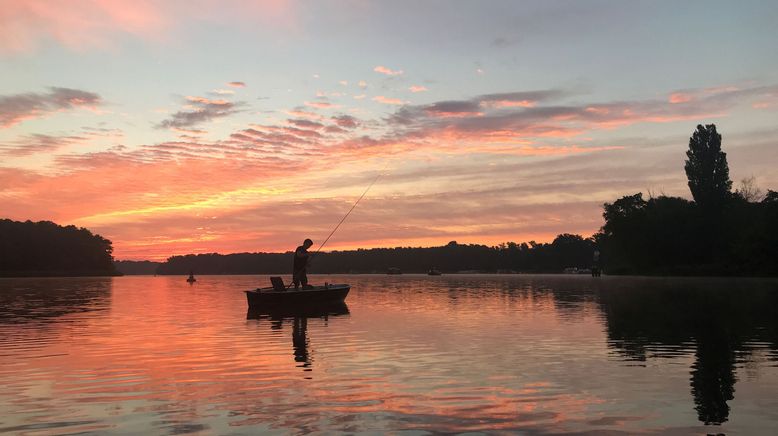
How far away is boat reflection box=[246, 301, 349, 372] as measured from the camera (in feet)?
67.1

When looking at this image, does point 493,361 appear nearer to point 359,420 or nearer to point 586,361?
point 586,361

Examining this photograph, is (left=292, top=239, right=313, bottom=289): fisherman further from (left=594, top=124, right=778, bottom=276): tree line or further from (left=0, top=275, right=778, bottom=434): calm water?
(left=594, top=124, right=778, bottom=276): tree line

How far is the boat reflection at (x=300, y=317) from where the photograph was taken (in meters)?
20.5

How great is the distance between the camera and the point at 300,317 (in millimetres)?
36375

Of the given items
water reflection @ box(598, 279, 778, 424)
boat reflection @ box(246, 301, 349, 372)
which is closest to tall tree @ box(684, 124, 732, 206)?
water reflection @ box(598, 279, 778, 424)

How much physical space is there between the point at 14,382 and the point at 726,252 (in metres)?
142

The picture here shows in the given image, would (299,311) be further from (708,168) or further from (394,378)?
(708,168)

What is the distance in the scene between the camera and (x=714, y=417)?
11.4 metres

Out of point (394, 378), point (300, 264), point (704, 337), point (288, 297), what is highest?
point (300, 264)

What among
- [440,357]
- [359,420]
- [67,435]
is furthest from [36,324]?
[359,420]

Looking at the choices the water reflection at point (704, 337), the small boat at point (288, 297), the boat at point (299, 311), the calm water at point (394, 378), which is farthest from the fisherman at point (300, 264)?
the water reflection at point (704, 337)

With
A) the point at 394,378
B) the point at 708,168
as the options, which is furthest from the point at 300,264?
the point at 708,168

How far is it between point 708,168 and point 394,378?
126 meters

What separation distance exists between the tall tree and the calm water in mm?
105364
